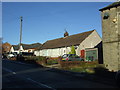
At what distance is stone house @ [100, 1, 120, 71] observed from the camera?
1727cm

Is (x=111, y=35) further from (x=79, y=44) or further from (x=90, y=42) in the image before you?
(x=90, y=42)

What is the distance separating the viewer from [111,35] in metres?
18.0

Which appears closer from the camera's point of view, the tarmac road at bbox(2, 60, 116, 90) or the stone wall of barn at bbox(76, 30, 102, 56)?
the tarmac road at bbox(2, 60, 116, 90)

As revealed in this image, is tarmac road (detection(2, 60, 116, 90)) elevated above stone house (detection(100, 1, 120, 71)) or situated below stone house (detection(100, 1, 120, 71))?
below

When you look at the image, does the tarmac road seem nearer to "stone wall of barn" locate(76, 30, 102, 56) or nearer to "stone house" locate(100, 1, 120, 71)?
"stone house" locate(100, 1, 120, 71)

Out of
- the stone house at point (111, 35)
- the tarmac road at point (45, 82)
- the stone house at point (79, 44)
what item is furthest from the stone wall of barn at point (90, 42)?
the tarmac road at point (45, 82)

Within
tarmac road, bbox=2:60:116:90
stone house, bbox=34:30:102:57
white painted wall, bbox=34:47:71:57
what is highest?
stone house, bbox=34:30:102:57

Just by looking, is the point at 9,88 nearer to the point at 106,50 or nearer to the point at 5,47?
the point at 106,50

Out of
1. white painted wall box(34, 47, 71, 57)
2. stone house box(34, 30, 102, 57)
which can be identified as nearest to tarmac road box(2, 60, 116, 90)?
stone house box(34, 30, 102, 57)

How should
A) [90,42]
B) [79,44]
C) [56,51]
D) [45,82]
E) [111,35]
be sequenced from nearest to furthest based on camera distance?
[45,82] < [111,35] < [79,44] < [90,42] < [56,51]

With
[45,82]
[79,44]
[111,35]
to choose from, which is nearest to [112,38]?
[111,35]

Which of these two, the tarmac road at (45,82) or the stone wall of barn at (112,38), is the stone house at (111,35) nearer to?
the stone wall of barn at (112,38)

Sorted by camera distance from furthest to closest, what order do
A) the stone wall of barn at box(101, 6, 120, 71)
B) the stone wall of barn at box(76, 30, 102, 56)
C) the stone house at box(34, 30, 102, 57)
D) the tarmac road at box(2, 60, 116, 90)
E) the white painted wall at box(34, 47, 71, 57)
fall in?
the white painted wall at box(34, 47, 71, 57), the stone house at box(34, 30, 102, 57), the stone wall of barn at box(76, 30, 102, 56), the stone wall of barn at box(101, 6, 120, 71), the tarmac road at box(2, 60, 116, 90)

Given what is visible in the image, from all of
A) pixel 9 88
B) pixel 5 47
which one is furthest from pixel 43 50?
pixel 5 47
